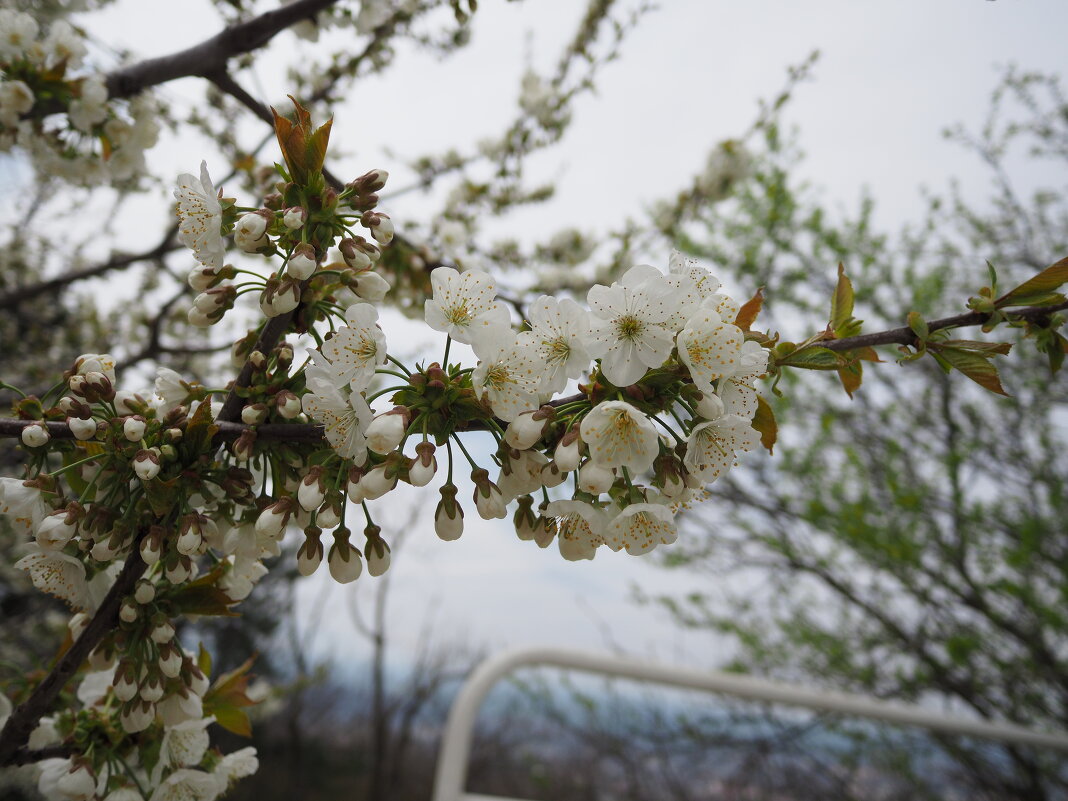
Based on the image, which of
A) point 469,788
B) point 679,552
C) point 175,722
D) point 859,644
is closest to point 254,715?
point 469,788

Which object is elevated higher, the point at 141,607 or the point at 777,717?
the point at 777,717

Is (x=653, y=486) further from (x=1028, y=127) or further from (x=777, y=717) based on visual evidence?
(x=1028, y=127)

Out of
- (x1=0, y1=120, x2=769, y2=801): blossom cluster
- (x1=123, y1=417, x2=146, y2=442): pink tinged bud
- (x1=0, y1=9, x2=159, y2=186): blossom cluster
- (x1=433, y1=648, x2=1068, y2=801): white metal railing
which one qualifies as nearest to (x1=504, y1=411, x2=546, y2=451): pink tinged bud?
(x1=0, y1=120, x2=769, y2=801): blossom cluster

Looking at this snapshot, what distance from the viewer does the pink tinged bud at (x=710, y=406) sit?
0.33 m

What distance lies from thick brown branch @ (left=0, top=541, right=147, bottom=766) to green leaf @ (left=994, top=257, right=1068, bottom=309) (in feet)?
1.85

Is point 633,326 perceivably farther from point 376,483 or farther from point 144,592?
point 144,592

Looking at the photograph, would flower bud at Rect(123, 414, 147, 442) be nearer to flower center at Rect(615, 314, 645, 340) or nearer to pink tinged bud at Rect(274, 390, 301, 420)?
pink tinged bud at Rect(274, 390, 301, 420)

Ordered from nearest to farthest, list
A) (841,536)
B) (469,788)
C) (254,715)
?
1. (841,536)
2. (254,715)
3. (469,788)

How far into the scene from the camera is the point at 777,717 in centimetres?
194

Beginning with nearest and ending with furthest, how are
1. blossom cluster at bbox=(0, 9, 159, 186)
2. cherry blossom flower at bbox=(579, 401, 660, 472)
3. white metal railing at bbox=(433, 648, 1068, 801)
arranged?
cherry blossom flower at bbox=(579, 401, 660, 472) → blossom cluster at bbox=(0, 9, 159, 186) → white metal railing at bbox=(433, 648, 1068, 801)

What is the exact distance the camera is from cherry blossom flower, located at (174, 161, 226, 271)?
39 centimetres

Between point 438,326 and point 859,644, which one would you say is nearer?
point 438,326

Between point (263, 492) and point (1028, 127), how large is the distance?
2677 mm

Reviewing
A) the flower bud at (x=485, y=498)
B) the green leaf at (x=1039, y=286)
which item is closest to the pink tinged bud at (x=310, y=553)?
the flower bud at (x=485, y=498)
